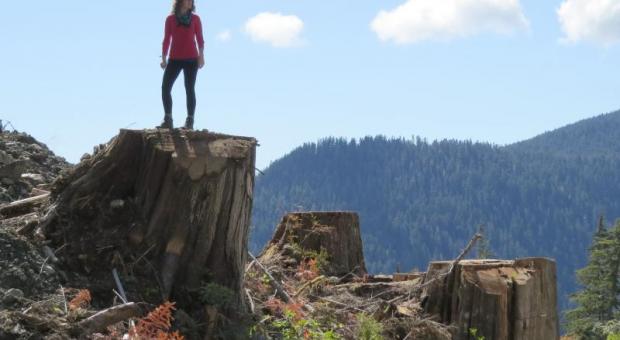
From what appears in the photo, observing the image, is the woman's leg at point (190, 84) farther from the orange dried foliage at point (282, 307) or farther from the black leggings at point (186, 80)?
the orange dried foliage at point (282, 307)

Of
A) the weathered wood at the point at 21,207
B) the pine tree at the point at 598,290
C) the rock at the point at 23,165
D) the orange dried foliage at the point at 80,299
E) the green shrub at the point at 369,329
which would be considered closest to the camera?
the orange dried foliage at the point at 80,299

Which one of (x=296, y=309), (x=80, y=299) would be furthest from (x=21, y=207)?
(x=296, y=309)

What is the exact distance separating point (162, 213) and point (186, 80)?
3170mm

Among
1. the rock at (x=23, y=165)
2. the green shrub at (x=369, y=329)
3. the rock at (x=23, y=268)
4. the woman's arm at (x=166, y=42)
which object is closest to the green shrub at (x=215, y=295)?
the rock at (x=23, y=268)

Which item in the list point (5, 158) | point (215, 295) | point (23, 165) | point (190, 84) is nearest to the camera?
point (215, 295)

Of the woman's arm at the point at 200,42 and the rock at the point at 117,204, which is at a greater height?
the woman's arm at the point at 200,42

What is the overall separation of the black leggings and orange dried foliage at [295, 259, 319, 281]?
6.47ft

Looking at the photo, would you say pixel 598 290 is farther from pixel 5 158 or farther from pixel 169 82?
pixel 5 158

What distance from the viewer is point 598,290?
114 feet

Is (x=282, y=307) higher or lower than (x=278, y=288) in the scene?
lower

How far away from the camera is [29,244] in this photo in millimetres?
5480

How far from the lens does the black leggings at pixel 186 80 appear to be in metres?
8.56

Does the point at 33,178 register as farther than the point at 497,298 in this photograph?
Yes

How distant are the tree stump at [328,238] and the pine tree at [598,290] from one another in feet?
90.2
